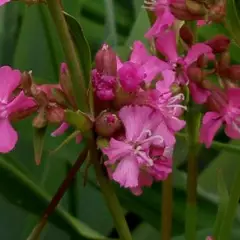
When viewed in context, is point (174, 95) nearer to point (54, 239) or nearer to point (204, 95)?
point (204, 95)

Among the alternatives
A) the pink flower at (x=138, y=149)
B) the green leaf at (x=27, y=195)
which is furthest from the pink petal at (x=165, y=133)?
the green leaf at (x=27, y=195)

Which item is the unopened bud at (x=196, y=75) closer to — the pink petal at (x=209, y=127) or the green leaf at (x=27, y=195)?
the pink petal at (x=209, y=127)

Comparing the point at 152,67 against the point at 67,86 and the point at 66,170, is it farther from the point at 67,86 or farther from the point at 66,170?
the point at 66,170

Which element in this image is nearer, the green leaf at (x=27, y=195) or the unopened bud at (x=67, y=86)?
the unopened bud at (x=67, y=86)

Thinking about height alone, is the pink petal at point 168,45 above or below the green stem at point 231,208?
above

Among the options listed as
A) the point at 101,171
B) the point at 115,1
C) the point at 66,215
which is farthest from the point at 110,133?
the point at 115,1

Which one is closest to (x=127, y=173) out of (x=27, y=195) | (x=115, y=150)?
(x=115, y=150)
